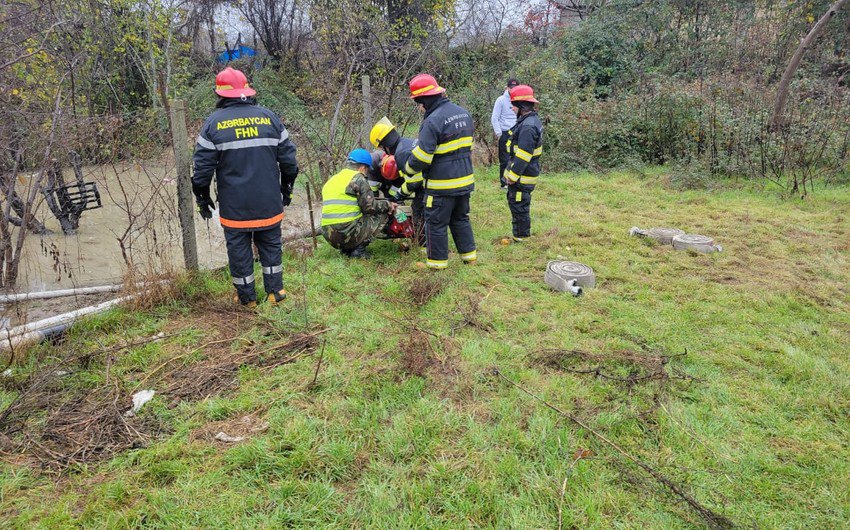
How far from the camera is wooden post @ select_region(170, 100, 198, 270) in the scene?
15.1ft

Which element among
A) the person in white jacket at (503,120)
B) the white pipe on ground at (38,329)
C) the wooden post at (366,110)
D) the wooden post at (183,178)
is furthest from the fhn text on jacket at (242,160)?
the person in white jacket at (503,120)

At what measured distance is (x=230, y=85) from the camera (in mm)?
4129

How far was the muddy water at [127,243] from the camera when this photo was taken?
4.68 m

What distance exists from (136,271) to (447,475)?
3.51 metres

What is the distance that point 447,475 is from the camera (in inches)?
102

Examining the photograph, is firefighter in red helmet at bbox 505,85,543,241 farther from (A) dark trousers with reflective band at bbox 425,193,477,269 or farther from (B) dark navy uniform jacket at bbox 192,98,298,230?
(B) dark navy uniform jacket at bbox 192,98,298,230

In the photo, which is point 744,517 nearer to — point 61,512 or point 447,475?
point 447,475

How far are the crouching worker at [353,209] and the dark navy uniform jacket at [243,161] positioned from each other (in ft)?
3.79

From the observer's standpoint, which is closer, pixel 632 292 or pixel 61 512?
pixel 61 512

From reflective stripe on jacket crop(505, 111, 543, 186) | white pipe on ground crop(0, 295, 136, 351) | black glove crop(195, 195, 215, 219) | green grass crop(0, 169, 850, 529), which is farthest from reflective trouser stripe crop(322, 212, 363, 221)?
white pipe on ground crop(0, 295, 136, 351)

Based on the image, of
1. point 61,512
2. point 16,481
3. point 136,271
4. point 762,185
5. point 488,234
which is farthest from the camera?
point 762,185

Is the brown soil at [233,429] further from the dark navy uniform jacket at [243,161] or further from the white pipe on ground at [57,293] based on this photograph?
the white pipe on ground at [57,293]

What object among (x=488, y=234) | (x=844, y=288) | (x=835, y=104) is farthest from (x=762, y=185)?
(x=488, y=234)

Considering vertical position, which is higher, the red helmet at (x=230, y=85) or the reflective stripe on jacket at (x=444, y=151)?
the red helmet at (x=230, y=85)
